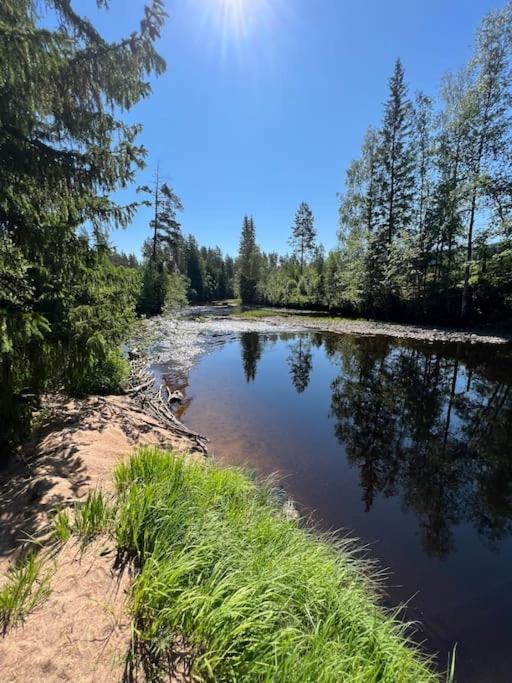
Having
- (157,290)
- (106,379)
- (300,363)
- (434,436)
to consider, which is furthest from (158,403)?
(157,290)

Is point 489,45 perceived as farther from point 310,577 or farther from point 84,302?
point 310,577

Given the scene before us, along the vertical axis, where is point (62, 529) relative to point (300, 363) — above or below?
above

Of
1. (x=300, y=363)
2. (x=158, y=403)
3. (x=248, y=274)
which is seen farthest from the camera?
(x=248, y=274)

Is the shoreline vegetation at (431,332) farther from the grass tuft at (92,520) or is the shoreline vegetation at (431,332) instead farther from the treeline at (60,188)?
the grass tuft at (92,520)

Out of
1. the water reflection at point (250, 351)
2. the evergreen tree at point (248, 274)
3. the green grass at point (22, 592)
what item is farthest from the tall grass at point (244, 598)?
the evergreen tree at point (248, 274)

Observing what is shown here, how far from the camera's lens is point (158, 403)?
7320mm

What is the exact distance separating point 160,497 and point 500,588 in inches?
144

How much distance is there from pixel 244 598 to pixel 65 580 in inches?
50.2

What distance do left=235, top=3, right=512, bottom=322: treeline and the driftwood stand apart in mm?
19316

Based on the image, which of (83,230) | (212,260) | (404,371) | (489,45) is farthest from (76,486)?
(212,260)

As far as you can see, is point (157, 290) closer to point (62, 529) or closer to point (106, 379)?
point (106, 379)

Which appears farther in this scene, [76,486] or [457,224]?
[457,224]

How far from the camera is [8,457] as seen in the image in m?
4.17

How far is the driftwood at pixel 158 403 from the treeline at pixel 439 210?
19.3 meters
